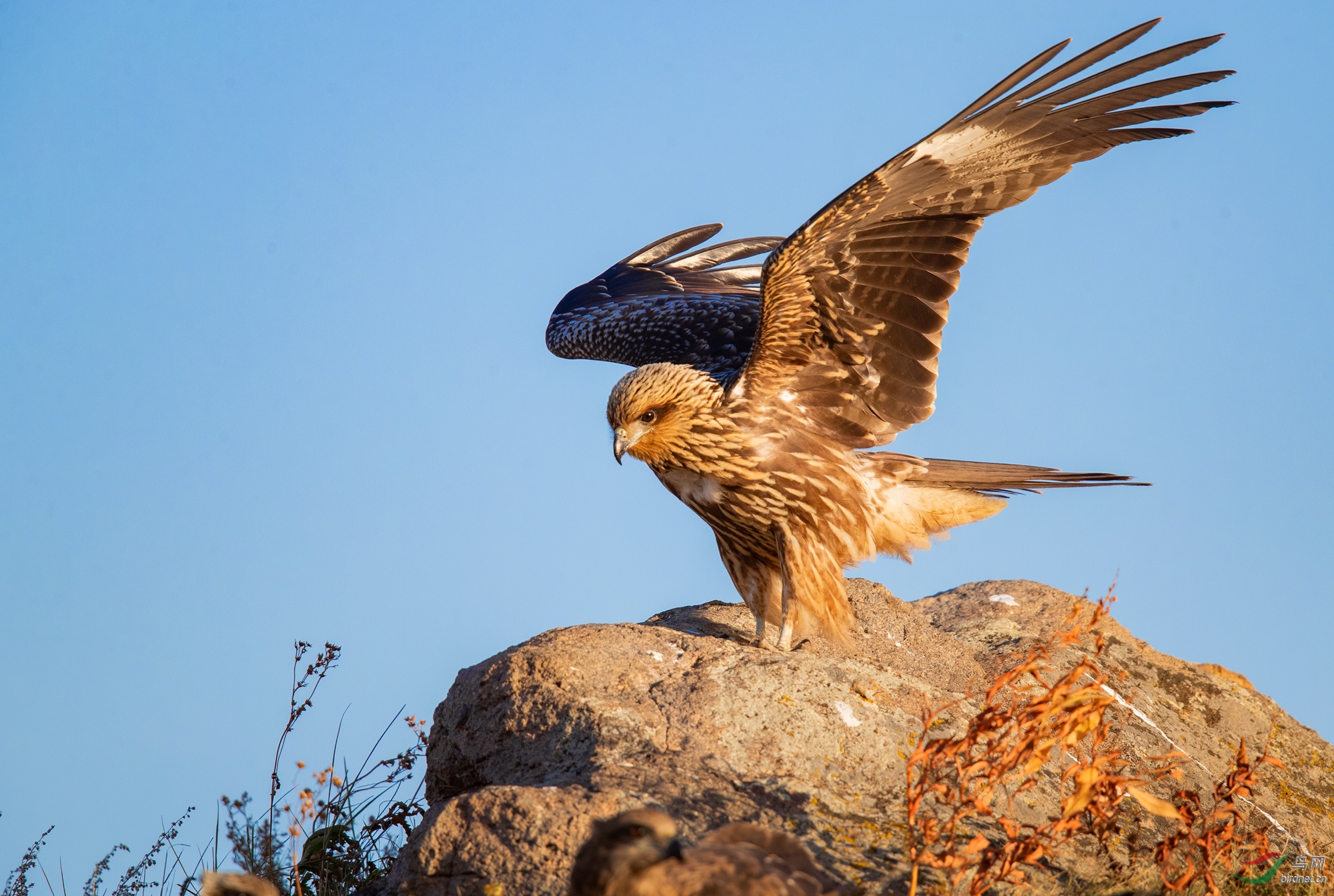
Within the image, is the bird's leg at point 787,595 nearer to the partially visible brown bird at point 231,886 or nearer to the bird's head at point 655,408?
the bird's head at point 655,408

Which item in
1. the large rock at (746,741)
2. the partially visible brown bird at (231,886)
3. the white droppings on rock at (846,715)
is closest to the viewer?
the partially visible brown bird at (231,886)

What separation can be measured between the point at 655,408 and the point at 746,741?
6.55 ft

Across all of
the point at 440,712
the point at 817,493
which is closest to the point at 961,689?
the point at 817,493

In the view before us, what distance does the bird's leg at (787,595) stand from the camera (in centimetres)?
539

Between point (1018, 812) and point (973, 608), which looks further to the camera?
point (973, 608)

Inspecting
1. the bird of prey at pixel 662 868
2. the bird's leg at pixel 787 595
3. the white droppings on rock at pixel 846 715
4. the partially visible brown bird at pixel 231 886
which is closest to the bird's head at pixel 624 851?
the bird of prey at pixel 662 868

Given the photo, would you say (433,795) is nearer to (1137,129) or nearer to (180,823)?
(180,823)

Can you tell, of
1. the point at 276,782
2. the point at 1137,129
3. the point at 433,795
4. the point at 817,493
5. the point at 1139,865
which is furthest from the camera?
the point at 817,493

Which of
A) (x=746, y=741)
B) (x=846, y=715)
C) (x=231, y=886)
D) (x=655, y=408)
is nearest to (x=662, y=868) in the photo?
(x=231, y=886)

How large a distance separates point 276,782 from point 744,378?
9.84 ft

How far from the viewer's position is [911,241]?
17.9ft

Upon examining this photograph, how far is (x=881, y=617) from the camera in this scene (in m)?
5.72

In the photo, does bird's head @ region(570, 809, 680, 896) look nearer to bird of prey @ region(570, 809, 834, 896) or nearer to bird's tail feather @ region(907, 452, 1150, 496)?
bird of prey @ region(570, 809, 834, 896)

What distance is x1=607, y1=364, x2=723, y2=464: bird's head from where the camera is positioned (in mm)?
5340
